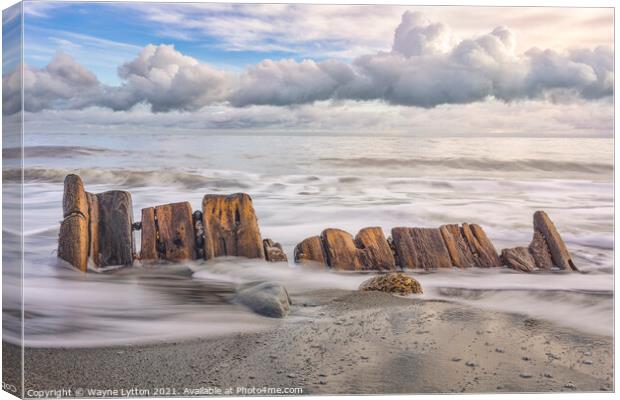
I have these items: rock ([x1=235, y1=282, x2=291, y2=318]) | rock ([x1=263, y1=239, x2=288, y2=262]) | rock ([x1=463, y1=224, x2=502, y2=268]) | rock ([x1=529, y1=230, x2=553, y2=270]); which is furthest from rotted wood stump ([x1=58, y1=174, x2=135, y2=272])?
rock ([x1=529, y1=230, x2=553, y2=270])

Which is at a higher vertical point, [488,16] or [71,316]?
[488,16]

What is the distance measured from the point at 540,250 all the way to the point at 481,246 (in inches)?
23.9

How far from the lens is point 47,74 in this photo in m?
6.79

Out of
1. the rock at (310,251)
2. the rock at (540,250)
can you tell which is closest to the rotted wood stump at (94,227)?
the rock at (310,251)

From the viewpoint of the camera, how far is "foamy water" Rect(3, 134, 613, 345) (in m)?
7.17

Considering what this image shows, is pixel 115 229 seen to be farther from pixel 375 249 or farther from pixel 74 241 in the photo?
pixel 375 249

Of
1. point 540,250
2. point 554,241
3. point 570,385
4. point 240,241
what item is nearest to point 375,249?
point 240,241

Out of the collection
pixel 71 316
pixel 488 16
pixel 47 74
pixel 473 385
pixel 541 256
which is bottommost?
pixel 473 385

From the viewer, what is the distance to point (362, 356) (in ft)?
22.0

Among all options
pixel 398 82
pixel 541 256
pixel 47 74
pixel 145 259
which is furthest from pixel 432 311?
pixel 47 74

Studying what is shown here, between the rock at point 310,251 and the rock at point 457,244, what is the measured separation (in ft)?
3.96

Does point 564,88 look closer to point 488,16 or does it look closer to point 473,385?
point 488,16

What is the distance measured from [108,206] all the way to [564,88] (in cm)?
465

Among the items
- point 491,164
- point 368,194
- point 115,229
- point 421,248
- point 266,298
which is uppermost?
point 491,164
